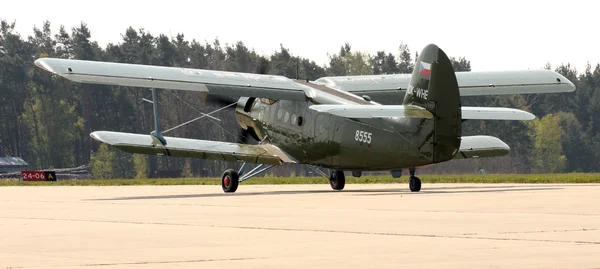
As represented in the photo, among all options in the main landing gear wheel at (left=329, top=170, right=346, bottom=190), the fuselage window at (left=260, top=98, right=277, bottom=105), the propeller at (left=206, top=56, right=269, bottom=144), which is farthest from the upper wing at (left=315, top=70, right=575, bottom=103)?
the main landing gear wheel at (left=329, top=170, right=346, bottom=190)

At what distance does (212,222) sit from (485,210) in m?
4.91

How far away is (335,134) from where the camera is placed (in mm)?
28703

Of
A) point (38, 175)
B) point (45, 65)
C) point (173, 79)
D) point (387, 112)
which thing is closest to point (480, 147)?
point (387, 112)

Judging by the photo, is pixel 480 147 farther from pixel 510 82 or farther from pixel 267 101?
pixel 267 101

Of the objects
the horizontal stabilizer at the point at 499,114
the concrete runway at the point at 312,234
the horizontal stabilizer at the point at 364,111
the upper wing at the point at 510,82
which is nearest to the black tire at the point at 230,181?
the upper wing at the point at 510,82

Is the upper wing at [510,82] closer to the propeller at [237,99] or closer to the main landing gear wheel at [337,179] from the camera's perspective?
the propeller at [237,99]

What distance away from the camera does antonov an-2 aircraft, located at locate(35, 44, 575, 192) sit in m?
25.8

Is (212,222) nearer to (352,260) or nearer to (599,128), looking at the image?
(352,260)

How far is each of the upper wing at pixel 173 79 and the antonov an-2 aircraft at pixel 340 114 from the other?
0.03 metres

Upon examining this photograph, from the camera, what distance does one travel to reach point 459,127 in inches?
1016

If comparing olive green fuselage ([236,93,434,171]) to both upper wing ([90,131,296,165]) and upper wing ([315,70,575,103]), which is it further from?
upper wing ([315,70,575,103])

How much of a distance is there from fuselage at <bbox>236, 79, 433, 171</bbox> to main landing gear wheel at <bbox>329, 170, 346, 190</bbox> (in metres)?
1.09

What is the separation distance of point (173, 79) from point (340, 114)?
5.63m

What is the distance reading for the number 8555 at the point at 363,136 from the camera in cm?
2712
